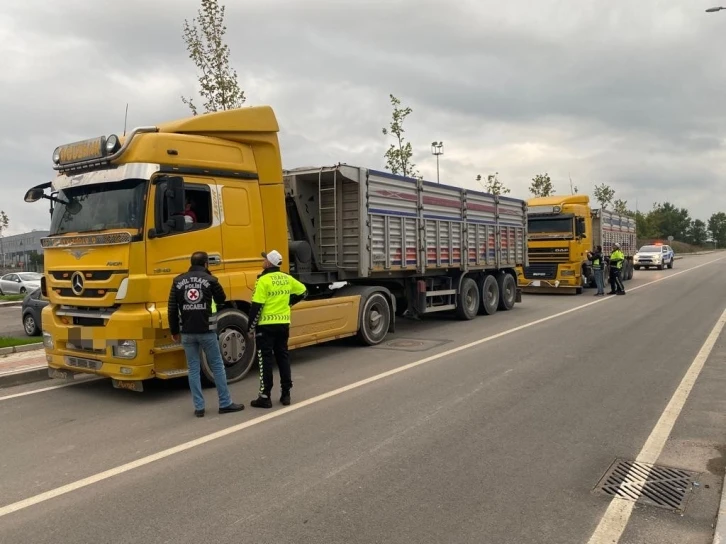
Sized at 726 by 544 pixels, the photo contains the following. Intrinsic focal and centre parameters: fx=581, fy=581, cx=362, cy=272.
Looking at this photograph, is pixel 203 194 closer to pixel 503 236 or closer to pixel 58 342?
pixel 58 342

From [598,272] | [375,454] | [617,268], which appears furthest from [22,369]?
[617,268]

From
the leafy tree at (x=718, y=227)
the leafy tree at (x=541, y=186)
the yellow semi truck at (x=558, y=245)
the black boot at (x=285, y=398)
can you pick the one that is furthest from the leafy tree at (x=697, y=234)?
the black boot at (x=285, y=398)

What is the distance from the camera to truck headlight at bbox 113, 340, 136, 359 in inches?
253

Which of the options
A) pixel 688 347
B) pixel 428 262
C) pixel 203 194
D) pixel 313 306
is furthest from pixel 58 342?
pixel 688 347

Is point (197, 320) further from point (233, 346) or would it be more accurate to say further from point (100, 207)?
point (100, 207)

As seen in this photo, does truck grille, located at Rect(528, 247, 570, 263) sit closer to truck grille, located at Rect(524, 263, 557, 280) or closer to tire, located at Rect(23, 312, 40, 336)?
truck grille, located at Rect(524, 263, 557, 280)

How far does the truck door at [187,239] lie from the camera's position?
6.60 meters

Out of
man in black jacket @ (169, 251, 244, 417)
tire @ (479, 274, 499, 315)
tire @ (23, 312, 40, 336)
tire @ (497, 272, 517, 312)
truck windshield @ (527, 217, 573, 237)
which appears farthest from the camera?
truck windshield @ (527, 217, 573, 237)

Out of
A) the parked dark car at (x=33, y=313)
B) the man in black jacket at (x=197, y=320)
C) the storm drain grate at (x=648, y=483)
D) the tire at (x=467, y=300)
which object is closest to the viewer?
the storm drain grate at (x=648, y=483)

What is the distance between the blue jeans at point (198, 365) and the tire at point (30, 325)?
25.4 feet

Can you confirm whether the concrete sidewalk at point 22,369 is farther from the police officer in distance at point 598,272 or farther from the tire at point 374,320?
the police officer in distance at point 598,272

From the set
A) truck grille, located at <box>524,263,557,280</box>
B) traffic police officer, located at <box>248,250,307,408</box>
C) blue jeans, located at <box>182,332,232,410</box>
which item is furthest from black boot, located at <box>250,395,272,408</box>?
truck grille, located at <box>524,263,557,280</box>

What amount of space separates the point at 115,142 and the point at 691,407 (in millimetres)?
6971

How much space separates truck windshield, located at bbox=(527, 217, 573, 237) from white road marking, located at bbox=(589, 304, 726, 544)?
414 inches
